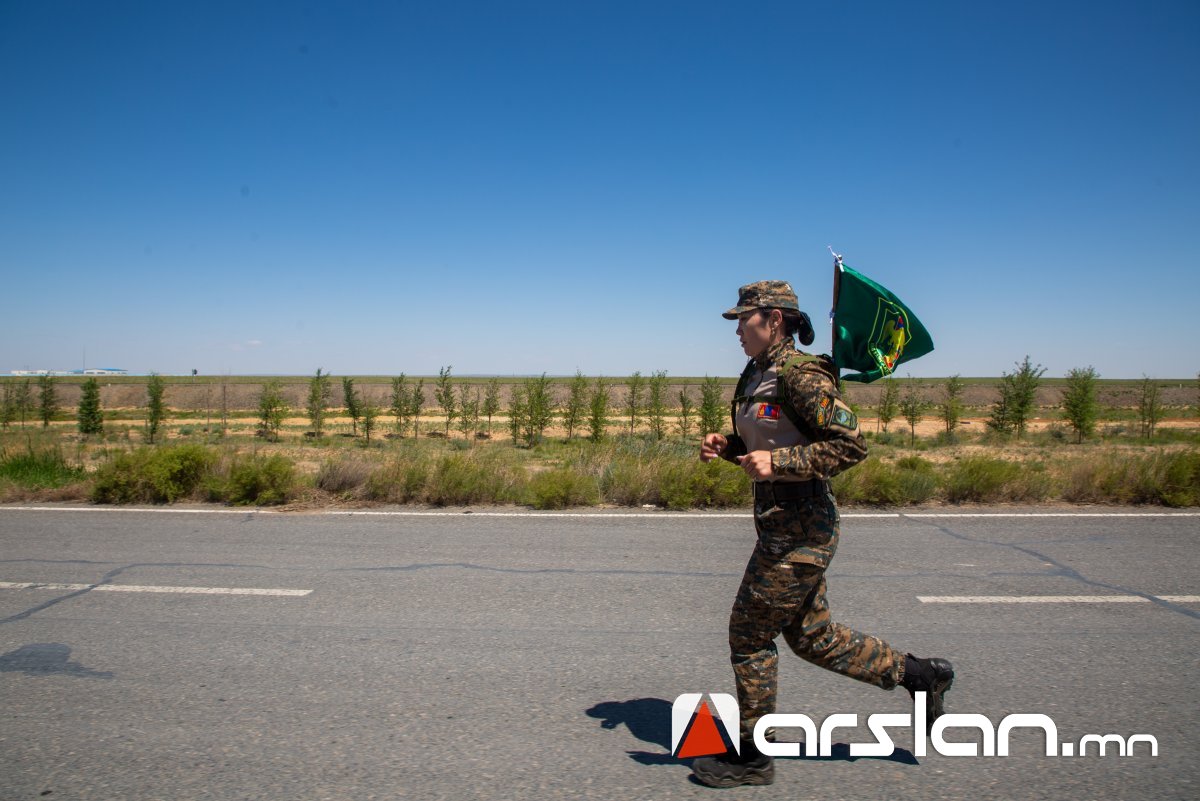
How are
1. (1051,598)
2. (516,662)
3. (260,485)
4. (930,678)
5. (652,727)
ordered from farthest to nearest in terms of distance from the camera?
(260,485), (1051,598), (516,662), (652,727), (930,678)

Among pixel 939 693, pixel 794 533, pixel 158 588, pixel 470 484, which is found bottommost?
pixel 158 588

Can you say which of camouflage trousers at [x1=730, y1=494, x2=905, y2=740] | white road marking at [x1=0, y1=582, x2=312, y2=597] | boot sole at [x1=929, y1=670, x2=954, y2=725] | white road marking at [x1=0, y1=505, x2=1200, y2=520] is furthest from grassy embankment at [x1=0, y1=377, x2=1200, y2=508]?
camouflage trousers at [x1=730, y1=494, x2=905, y2=740]

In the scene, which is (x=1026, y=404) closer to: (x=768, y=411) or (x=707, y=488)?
(x=707, y=488)

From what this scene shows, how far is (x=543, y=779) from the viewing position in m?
2.99

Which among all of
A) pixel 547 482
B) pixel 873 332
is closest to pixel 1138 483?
pixel 547 482

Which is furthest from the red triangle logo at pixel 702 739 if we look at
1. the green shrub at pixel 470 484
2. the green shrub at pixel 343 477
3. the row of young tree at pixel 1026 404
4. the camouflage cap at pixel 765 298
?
the row of young tree at pixel 1026 404

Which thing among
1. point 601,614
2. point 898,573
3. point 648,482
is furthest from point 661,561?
point 648,482

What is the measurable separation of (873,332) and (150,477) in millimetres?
9760

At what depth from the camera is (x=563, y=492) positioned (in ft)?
30.8

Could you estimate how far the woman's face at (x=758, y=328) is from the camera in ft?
10.2

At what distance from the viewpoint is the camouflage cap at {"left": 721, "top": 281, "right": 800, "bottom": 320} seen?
3096 mm

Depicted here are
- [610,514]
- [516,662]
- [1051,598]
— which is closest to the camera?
[516,662]

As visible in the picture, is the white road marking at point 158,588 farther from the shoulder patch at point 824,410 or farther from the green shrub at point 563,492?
the shoulder patch at point 824,410

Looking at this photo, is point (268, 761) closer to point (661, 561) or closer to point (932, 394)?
point (661, 561)
